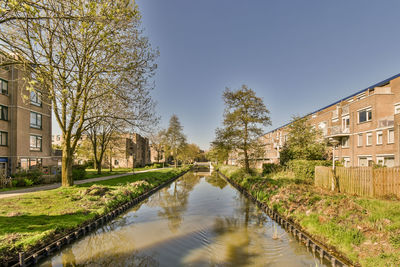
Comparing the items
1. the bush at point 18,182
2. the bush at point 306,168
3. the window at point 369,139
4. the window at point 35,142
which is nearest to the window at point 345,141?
the window at point 369,139

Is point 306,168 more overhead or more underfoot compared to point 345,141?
more underfoot

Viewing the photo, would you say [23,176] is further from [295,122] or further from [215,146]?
[295,122]

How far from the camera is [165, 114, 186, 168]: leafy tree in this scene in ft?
186

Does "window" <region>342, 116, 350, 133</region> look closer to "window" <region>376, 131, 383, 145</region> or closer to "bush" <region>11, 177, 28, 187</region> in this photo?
"window" <region>376, 131, 383, 145</region>

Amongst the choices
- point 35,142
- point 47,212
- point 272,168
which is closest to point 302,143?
point 272,168

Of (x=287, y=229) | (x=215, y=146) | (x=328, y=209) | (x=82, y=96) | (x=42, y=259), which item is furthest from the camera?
(x=215, y=146)

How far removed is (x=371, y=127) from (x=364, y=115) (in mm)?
2019

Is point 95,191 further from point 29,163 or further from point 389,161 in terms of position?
Answer: point 389,161

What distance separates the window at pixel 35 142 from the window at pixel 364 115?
1528 inches

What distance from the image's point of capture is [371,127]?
2361 cm

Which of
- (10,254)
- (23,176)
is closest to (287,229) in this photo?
(10,254)

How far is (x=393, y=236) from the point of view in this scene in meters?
6.16

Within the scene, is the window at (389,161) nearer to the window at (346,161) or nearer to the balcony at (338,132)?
the window at (346,161)

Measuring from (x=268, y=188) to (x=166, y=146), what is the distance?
1714 inches
